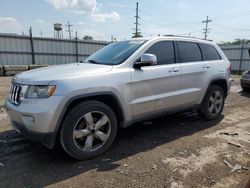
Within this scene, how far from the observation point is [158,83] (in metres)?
3.93

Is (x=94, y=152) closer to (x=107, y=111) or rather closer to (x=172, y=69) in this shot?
(x=107, y=111)

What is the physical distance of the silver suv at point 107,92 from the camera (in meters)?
2.94

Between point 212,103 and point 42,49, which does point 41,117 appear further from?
Answer: point 42,49

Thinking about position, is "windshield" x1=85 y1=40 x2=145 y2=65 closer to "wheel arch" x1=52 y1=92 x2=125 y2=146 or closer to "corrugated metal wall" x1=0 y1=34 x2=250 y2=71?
"wheel arch" x1=52 y1=92 x2=125 y2=146

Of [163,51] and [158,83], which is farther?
[163,51]

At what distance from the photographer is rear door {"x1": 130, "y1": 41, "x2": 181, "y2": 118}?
368cm

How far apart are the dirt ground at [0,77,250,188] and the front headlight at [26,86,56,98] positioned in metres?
1.02

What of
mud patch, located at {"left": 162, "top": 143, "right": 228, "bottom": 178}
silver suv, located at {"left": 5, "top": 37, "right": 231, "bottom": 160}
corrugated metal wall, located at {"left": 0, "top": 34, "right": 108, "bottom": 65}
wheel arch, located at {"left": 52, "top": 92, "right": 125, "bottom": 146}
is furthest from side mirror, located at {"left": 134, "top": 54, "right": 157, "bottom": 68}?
corrugated metal wall, located at {"left": 0, "top": 34, "right": 108, "bottom": 65}

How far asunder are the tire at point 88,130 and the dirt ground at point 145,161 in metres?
0.17

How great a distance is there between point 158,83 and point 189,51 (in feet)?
4.16

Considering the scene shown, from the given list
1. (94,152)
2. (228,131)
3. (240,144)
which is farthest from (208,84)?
(94,152)

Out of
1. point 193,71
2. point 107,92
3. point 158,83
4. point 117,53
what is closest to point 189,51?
point 193,71

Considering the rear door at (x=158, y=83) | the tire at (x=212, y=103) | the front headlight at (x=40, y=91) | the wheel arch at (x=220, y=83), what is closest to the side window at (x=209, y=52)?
the wheel arch at (x=220, y=83)

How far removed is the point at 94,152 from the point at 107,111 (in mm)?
640
